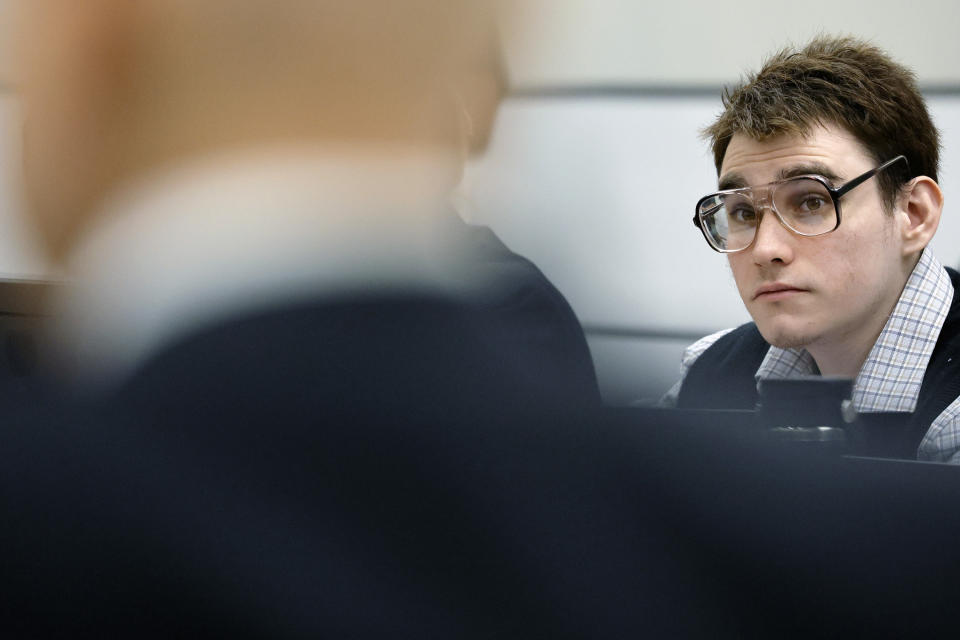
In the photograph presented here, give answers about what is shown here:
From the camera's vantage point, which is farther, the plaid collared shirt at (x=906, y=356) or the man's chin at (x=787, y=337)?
the man's chin at (x=787, y=337)

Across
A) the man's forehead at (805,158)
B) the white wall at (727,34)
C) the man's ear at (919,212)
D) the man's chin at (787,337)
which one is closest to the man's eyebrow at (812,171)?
the man's forehead at (805,158)

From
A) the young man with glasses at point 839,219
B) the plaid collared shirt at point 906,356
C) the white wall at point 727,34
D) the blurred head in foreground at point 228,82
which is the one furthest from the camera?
the white wall at point 727,34

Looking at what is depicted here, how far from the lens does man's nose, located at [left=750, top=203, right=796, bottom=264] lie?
1.89 metres

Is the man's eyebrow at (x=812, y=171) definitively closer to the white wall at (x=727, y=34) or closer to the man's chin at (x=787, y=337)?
the man's chin at (x=787, y=337)

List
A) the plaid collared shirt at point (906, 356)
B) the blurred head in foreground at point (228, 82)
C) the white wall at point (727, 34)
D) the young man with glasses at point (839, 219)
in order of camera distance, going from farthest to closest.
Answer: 1. the white wall at point (727, 34)
2. the young man with glasses at point (839, 219)
3. the plaid collared shirt at point (906, 356)
4. the blurred head in foreground at point (228, 82)

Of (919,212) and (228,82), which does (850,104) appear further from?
(228,82)

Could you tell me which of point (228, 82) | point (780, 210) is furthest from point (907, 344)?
point (228, 82)

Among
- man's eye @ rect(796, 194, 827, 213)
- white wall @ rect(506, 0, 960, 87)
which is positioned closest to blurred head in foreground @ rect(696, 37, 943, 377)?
man's eye @ rect(796, 194, 827, 213)

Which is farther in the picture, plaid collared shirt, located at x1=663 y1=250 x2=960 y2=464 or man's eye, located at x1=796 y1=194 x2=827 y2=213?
man's eye, located at x1=796 y1=194 x2=827 y2=213

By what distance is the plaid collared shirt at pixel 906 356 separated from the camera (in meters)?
1.71

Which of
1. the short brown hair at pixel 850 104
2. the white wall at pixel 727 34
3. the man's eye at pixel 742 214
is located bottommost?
the man's eye at pixel 742 214

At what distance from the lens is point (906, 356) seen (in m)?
1.84

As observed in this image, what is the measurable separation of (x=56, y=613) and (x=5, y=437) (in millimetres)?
115

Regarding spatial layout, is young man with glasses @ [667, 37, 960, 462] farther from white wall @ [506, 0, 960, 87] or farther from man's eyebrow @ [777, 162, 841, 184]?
white wall @ [506, 0, 960, 87]
